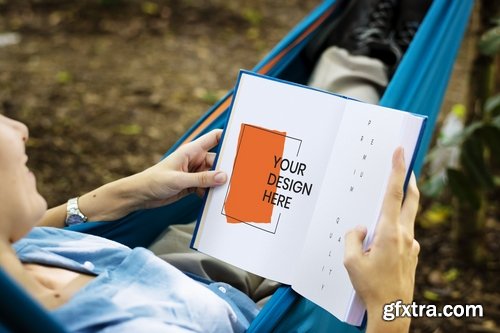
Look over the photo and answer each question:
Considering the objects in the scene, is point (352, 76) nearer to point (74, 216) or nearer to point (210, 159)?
point (210, 159)

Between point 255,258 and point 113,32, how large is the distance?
8.58 feet

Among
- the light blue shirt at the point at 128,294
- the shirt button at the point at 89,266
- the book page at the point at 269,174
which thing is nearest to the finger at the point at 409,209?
the book page at the point at 269,174

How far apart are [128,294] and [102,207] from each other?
284 mm

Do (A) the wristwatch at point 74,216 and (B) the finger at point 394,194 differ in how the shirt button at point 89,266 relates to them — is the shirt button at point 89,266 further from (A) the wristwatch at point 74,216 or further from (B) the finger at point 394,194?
(B) the finger at point 394,194

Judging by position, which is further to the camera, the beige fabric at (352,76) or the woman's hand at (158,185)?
the beige fabric at (352,76)

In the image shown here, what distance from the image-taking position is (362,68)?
1606mm

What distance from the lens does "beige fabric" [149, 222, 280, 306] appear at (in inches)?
42.9

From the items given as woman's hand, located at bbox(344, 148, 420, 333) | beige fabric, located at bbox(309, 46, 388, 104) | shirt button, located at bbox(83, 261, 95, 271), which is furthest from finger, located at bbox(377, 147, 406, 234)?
beige fabric, located at bbox(309, 46, 388, 104)

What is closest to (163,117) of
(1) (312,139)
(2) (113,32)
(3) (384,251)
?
(2) (113,32)

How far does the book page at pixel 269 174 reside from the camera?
948 millimetres

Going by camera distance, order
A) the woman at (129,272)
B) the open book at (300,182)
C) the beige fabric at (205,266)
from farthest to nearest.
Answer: the beige fabric at (205,266)
the open book at (300,182)
the woman at (129,272)

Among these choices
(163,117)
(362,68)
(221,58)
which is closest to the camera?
(362,68)

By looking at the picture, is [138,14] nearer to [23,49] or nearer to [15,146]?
[23,49]

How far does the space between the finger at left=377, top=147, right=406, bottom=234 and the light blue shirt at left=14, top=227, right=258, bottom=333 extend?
244 mm
